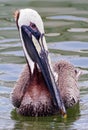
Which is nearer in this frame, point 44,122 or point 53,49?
point 44,122

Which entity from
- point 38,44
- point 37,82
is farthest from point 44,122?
point 38,44

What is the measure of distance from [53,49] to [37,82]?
2593 millimetres

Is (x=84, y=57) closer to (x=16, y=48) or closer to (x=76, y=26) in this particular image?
(x=16, y=48)

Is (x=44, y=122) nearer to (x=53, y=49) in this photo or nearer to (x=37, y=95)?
(x=37, y=95)

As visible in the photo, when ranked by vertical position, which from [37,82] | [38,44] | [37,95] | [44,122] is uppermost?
[38,44]

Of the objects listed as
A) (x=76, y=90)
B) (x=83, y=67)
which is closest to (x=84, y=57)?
(x=83, y=67)

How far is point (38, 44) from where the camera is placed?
7973 millimetres

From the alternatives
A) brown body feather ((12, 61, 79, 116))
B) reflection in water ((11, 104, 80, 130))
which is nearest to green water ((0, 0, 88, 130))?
reflection in water ((11, 104, 80, 130))

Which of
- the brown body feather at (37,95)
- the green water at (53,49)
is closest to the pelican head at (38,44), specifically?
the brown body feather at (37,95)

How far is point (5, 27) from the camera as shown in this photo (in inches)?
482

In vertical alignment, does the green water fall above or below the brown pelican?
below

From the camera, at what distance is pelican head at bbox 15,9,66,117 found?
7902 millimetres

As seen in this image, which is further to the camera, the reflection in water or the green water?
the green water

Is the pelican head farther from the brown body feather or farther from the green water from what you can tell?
the green water
